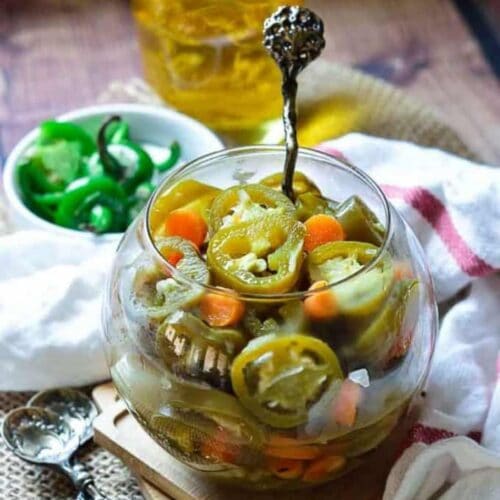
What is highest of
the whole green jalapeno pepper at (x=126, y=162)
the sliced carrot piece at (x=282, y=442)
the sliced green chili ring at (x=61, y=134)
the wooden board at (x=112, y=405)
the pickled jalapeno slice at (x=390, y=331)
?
the pickled jalapeno slice at (x=390, y=331)

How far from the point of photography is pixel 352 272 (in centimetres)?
62

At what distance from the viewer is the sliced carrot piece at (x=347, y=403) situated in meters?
0.61

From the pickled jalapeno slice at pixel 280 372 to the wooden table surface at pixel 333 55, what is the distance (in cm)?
56

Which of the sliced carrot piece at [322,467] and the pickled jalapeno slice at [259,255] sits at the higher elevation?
the pickled jalapeno slice at [259,255]

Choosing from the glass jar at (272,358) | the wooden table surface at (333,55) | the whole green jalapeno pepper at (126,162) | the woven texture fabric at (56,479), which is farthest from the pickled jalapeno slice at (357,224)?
the wooden table surface at (333,55)

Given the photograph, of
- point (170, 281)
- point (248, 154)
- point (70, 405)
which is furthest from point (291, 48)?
point (70, 405)

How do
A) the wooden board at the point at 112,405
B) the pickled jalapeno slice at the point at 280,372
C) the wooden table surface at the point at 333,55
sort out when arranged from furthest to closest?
the wooden table surface at the point at 333,55
the wooden board at the point at 112,405
the pickled jalapeno slice at the point at 280,372

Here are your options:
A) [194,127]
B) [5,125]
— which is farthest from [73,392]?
[5,125]

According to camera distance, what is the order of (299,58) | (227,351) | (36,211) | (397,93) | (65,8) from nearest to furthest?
(227,351), (299,58), (36,211), (397,93), (65,8)

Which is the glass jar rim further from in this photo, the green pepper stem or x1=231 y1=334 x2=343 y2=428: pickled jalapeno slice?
the green pepper stem

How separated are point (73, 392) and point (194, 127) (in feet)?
1.13

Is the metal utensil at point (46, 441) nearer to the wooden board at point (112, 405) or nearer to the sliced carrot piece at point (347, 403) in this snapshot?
the wooden board at point (112, 405)

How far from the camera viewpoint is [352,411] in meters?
0.62

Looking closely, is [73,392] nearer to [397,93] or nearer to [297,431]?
[297,431]
